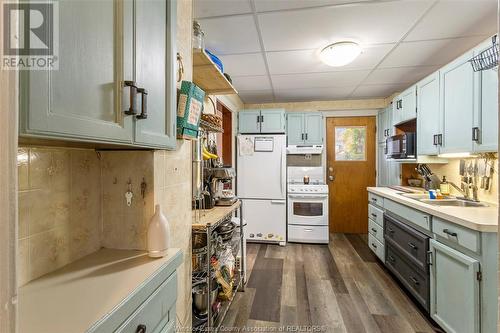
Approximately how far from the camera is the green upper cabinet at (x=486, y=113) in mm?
1712

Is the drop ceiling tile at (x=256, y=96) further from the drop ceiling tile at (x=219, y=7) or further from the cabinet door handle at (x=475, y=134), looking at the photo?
the cabinet door handle at (x=475, y=134)

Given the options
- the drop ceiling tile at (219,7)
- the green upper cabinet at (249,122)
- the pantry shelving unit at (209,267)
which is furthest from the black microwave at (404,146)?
the drop ceiling tile at (219,7)

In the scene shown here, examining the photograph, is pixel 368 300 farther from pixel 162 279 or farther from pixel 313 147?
pixel 313 147

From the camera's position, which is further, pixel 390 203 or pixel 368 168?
pixel 368 168

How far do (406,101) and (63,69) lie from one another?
342 cm

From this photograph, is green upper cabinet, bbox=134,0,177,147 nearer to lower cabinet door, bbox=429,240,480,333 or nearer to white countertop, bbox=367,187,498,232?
white countertop, bbox=367,187,498,232

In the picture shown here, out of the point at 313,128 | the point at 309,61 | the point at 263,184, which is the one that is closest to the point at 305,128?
the point at 313,128

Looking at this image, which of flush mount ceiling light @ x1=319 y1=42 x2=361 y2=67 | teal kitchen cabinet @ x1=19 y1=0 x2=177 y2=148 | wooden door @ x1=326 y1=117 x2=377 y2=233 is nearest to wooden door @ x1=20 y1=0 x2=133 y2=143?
teal kitchen cabinet @ x1=19 y1=0 x2=177 y2=148

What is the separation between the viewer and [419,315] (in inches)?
80.2

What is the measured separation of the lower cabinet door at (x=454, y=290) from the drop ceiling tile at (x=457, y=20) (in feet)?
5.41

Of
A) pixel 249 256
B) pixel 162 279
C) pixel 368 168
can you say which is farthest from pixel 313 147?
pixel 162 279

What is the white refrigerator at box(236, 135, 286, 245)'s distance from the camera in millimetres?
3814

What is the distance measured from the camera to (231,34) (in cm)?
213

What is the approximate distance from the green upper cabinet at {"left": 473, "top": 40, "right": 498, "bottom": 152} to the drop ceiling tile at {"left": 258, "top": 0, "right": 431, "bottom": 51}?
0.58 m
